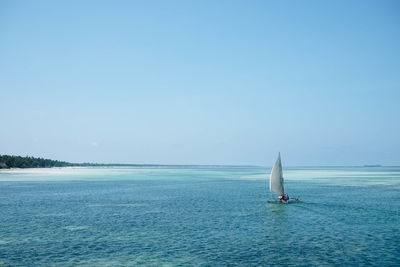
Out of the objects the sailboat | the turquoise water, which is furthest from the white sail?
the turquoise water

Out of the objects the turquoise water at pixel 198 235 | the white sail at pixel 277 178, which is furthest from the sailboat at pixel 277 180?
the turquoise water at pixel 198 235

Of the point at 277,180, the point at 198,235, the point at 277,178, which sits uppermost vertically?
the point at 277,178

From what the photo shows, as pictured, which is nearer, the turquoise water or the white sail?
the turquoise water

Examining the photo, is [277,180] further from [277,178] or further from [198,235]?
[198,235]

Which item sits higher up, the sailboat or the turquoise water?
the sailboat

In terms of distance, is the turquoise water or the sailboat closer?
the turquoise water

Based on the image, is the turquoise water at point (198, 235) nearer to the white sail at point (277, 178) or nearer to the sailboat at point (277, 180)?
the sailboat at point (277, 180)

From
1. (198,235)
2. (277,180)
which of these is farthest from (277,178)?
(198,235)

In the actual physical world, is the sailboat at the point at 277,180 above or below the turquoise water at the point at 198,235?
above

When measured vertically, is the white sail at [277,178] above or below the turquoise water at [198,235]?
above

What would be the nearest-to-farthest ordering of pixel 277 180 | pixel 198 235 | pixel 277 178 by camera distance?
pixel 198 235 < pixel 277 178 < pixel 277 180

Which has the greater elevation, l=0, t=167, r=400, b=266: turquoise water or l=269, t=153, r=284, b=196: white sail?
l=269, t=153, r=284, b=196: white sail

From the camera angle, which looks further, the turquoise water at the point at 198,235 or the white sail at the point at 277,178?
the white sail at the point at 277,178

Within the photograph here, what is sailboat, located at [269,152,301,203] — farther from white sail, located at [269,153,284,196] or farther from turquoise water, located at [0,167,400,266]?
turquoise water, located at [0,167,400,266]
